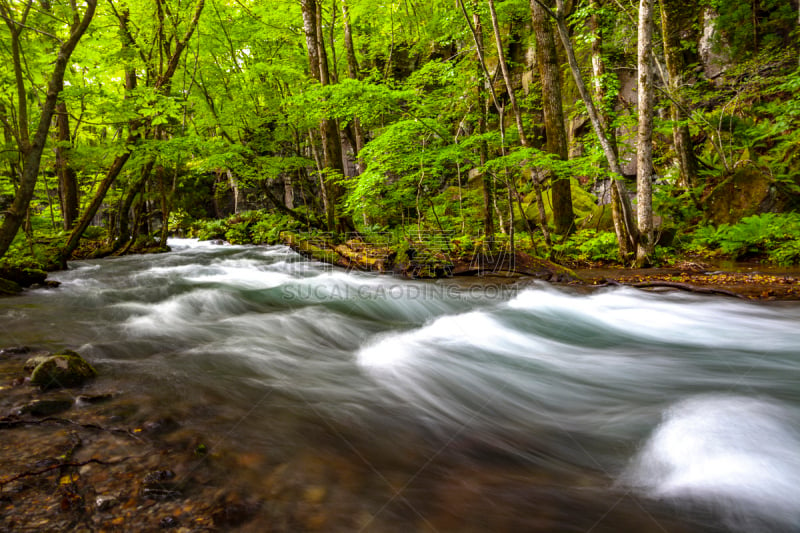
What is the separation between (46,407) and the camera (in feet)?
7.30

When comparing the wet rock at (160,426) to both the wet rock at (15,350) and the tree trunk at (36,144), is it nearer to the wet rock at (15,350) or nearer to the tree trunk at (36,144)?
the wet rock at (15,350)

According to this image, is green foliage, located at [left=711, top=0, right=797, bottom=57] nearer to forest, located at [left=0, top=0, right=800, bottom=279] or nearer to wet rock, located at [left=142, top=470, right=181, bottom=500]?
forest, located at [left=0, top=0, right=800, bottom=279]

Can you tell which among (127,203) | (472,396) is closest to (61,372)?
(472,396)

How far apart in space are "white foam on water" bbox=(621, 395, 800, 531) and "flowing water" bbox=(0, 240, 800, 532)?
1cm

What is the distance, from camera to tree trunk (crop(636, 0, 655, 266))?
6.86 m

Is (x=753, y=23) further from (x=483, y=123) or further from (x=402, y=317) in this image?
(x=402, y=317)

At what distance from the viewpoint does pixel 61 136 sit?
36.7 ft

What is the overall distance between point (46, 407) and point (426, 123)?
668 cm

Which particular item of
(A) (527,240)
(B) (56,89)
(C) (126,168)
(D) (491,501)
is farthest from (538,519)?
(C) (126,168)

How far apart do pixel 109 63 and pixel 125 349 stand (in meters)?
8.94

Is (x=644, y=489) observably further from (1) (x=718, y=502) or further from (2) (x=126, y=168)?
(2) (x=126, y=168)

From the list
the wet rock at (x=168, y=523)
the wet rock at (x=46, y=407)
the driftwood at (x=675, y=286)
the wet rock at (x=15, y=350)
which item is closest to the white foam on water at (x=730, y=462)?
the wet rock at (x=168, y=523)

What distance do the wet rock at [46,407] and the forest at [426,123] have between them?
3933 millimetres

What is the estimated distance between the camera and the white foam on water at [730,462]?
5.79 feet
